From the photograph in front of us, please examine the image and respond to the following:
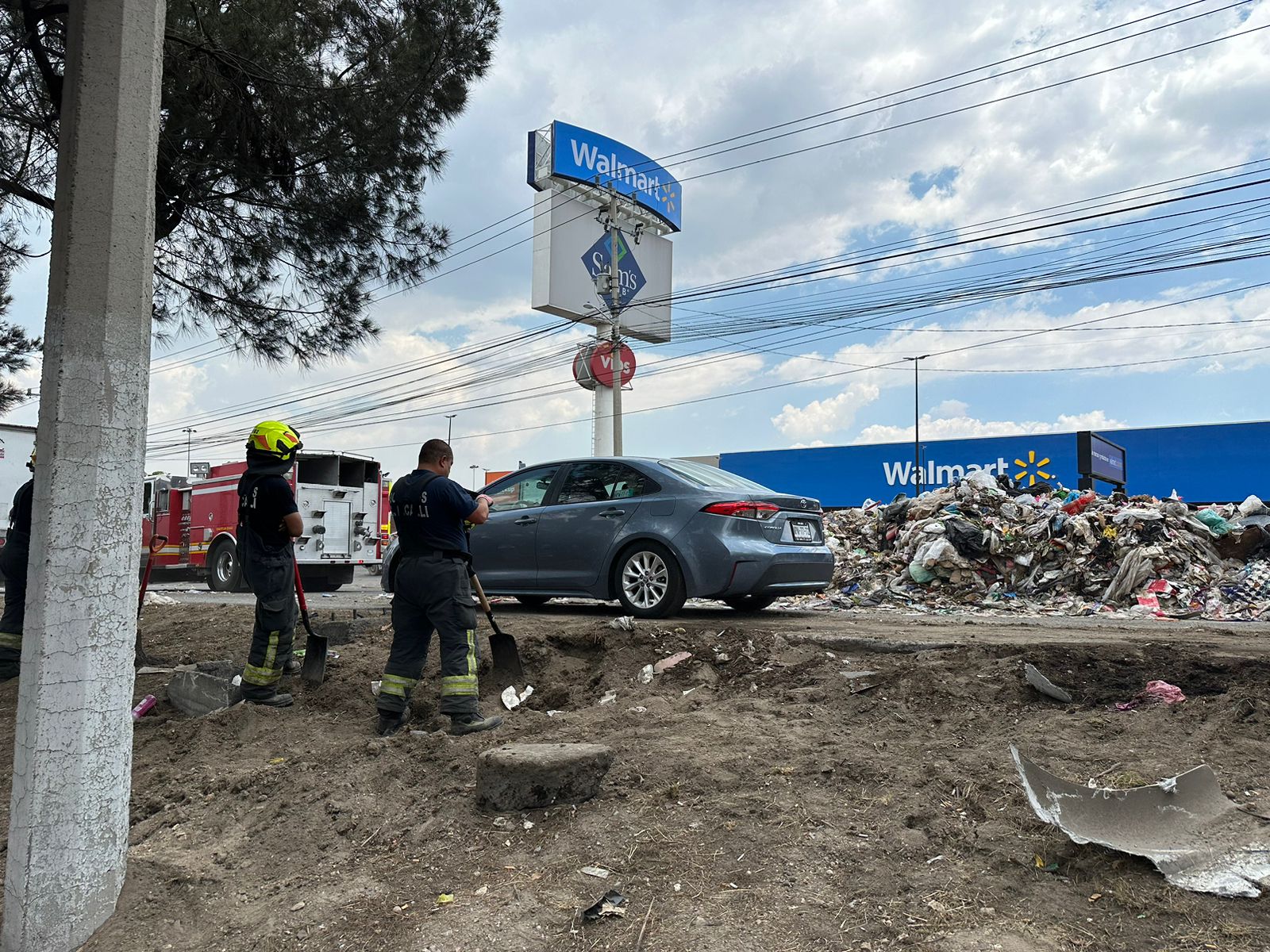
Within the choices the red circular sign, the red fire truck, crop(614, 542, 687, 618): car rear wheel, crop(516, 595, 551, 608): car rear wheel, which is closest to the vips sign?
the red circular sign

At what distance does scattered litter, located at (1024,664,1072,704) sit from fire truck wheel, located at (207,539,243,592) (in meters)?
13.6

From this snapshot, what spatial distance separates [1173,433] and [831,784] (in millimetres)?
25306

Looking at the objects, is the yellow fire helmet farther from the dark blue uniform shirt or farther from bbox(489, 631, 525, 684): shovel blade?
bbox(489, 631, 525, 684): shovel blade

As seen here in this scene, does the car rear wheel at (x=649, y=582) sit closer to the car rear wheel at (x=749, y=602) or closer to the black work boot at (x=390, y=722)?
the car rear wheel at (x=749, y=602)

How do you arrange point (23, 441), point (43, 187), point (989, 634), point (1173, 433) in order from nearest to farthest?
point (43, 187) < point (989, 634) < point (23, 441) < point (1173, 433)

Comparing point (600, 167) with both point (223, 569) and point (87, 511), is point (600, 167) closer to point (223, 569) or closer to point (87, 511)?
point (223, 569)

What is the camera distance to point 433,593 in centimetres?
474

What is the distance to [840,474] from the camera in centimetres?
3069

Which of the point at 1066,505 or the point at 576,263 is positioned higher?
the point at 576,263

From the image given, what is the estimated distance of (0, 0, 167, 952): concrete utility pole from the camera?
8.64 feet

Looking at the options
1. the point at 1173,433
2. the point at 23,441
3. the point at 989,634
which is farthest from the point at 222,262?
the point at 1173,433

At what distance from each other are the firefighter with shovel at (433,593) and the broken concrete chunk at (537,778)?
1042 millimetres

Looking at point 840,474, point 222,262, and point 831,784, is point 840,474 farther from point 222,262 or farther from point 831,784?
point 831,784

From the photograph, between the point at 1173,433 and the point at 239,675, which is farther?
the point at 1173,433
